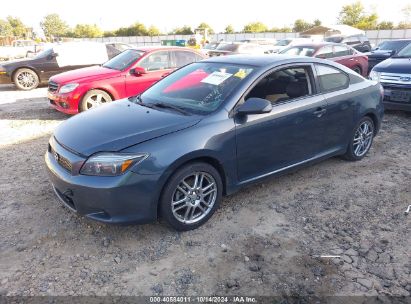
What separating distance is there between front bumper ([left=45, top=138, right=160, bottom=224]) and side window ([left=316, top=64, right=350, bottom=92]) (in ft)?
8.21

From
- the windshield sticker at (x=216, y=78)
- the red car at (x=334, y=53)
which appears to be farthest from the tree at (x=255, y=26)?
the windshield sticker at (x=216, y=78)

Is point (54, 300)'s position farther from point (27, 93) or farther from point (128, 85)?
point (27, 93)

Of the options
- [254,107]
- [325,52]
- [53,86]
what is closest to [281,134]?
[254,107]

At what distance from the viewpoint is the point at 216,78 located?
12.5ft

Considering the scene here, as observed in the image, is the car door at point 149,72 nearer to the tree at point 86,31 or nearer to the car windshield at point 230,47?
the car windshield at point 230,47

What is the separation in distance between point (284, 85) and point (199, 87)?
970 mm

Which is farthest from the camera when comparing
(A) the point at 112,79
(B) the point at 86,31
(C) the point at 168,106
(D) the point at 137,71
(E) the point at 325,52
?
(B) the point at 86,31

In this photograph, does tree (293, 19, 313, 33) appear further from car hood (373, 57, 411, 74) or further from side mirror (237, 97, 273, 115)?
side mirror (237, 97, 273, 115)

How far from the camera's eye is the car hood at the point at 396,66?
705 cm

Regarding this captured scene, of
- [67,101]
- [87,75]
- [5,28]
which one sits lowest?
[67,101]

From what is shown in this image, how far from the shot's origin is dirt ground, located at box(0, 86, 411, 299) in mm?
2697

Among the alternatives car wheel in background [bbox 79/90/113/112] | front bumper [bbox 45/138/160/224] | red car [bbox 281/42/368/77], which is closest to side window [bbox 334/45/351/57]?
red car [bbox 281/42/368/77]

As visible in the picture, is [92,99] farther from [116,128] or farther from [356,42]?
[356,42]

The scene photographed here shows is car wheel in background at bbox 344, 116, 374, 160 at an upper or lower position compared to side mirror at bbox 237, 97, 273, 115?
lower
